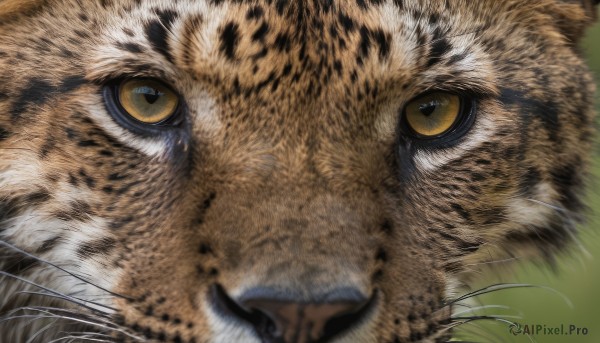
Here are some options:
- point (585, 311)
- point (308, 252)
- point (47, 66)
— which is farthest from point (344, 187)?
point (585, 311)

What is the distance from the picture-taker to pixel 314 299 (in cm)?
334

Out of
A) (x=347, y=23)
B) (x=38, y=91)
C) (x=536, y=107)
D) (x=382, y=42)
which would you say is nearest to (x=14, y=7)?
(x=38, y=91)

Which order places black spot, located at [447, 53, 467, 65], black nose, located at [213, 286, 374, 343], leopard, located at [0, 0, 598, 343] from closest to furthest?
black nose, located at [213, 286, 374, 343]
leopard, located at [0, 0, 598, 343]
black spot, located at [447, 53, 467, 65]

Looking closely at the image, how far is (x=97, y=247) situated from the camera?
3951 mm

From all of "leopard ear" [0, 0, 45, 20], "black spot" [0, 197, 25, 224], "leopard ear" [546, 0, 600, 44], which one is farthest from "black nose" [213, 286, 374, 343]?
"leopard ear" [546, 0, 600, 44]

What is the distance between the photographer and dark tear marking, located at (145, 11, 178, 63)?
3.89m

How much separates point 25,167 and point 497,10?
2.14m

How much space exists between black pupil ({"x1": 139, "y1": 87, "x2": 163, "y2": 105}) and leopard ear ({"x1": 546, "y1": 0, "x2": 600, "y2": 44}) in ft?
6.36

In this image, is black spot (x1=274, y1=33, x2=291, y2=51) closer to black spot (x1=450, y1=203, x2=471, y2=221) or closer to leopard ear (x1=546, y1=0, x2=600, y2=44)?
black spot (x1=450, y1=203, x2=471, y2=221)

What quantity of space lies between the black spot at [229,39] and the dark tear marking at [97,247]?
84 cm

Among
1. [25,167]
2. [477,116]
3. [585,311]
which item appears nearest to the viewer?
[25,167]

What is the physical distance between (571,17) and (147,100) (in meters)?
2.13

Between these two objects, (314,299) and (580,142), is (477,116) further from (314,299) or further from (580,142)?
(314,299)

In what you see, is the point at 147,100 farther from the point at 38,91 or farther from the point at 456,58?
the point at 456,58
